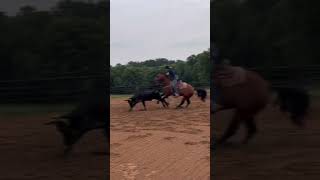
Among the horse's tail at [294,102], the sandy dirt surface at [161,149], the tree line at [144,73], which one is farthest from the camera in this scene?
the tree line at [144,73]

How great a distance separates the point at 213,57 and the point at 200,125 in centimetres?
601

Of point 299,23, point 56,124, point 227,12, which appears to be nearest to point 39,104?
point 56,124

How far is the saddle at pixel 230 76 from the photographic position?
7.96ft

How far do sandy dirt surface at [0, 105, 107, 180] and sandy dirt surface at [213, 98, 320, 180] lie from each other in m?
0.72

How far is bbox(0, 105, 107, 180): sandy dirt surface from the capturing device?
2.48 meters

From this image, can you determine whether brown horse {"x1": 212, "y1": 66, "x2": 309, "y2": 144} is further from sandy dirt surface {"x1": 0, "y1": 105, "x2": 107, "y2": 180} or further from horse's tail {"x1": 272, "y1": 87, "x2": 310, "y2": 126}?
sandy dirt surface {"x1": 0, "y1": 105, "x2": 107, "y2": 180}

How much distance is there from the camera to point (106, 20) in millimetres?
2459

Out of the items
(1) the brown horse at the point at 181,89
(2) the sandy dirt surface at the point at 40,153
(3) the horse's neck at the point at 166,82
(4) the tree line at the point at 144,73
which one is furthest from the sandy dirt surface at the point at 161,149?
(4) the tree line at the point at 144,73

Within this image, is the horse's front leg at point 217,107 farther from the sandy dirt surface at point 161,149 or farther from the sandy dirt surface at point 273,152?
the sandy dirt surface at point 161,149

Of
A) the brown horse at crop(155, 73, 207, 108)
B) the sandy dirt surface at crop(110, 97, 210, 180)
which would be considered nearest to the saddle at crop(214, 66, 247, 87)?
the sandy dirt surface at crop(110, 97, 210, 180)

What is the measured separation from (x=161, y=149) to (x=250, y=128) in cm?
315

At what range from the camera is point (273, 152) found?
2.60 metres

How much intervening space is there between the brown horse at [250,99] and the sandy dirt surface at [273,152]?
4cm

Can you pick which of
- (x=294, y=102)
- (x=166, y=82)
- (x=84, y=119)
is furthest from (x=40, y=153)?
(x=166, y=82)
